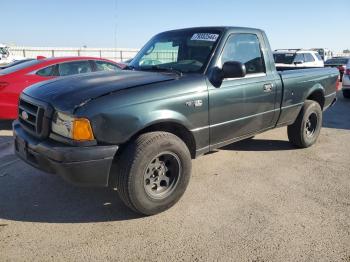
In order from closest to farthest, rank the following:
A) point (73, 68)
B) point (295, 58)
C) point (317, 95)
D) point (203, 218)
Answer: point (203, 218), point (317, 95), point (73, 68), point (295, 58)

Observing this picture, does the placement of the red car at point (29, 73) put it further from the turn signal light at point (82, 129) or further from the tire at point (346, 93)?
the tire at point (346, 93)

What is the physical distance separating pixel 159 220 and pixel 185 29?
99.3 inches

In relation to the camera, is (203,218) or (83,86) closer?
(83,86)

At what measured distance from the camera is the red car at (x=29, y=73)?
22.1 feet

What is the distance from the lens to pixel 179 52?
4402 millimetres

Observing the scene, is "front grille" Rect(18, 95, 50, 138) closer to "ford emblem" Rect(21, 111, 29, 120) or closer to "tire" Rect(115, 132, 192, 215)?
"ford emblem" Rect(21, 111, 29, 120)

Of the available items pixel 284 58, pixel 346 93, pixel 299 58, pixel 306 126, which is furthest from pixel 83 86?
pixel 299 58

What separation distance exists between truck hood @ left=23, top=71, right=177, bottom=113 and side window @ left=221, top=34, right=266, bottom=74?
842mm

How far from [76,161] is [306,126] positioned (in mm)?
4192

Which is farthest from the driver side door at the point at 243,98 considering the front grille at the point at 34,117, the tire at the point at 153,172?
the front grille at the point at 34,117

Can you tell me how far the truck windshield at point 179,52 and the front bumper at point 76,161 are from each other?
59.8 inches

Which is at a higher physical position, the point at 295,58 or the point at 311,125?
the point at 295,58

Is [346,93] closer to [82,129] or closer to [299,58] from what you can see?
[299,58]

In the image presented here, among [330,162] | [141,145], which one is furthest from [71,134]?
[330,162]
